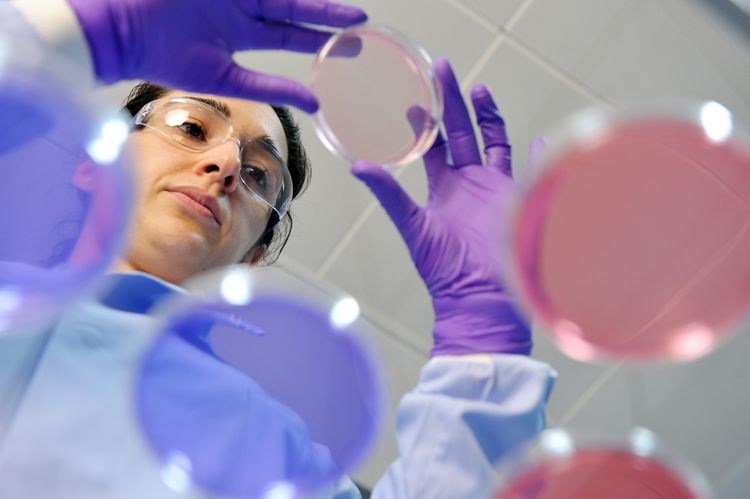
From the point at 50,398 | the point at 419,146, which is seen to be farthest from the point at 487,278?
the point at 50,398

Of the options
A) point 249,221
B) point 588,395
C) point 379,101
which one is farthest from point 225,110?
point 588,395

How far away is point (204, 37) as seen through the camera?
4.54ft

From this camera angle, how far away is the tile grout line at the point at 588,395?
9.21 ft

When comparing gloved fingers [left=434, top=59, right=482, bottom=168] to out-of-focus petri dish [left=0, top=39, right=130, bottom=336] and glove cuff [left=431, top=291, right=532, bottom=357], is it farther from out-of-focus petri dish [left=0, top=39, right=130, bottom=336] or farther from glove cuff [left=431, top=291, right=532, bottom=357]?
out-of-focus petri dish [left=0, top=39, right=130, bottom=336]

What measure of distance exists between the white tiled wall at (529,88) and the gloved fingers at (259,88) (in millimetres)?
995

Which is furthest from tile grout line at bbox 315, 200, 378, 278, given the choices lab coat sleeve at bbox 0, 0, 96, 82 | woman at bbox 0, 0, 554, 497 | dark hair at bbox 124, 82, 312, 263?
lab coat sleeve at bbox 0, 0, 96, 82

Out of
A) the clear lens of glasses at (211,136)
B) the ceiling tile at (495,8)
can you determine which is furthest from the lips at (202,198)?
the ceiling tile at (495,8)

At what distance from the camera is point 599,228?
99cm

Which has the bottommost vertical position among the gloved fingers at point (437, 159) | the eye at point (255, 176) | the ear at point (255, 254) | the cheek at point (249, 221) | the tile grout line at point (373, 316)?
the tile grout line at point (373, 316)

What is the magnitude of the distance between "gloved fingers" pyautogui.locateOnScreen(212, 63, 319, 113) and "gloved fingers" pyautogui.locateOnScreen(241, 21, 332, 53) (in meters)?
0.08

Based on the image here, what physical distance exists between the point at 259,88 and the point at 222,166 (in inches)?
10.2

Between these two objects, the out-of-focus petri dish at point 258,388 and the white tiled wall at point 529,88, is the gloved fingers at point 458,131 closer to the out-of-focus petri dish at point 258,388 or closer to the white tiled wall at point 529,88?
the out-of-focus petri dish at point 258,388

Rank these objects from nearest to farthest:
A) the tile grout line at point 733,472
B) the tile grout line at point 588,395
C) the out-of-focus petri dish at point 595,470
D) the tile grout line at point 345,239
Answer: the out-of-focus petri dish at point 595,470
the tile grout line at point 345,239
the tile grout line at point 588,395
the tile grout line at point 733,472

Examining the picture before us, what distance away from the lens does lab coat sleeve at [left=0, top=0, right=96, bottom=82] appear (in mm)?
1069
